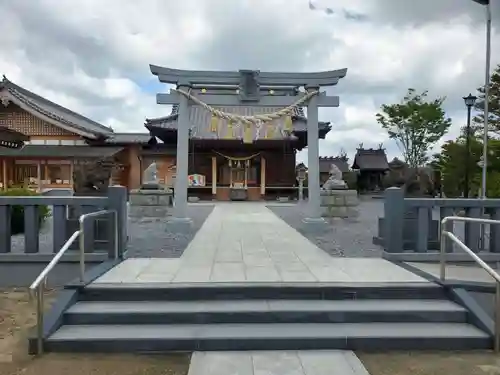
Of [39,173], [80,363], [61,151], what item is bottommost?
[80,363]

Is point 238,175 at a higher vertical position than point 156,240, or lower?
higher

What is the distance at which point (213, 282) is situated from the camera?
4.60 metres

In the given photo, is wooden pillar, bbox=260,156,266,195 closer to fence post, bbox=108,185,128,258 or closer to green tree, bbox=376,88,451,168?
green tree, bbox=376,88,451,168

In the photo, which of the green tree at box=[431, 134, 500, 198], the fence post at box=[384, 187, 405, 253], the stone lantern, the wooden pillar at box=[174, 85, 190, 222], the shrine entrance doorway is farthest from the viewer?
the shrine entrance doorway

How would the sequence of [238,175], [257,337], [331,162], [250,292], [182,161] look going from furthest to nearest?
[331,162], [238,175], [182,161], [250,292], [257,337]

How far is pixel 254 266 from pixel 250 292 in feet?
3.69

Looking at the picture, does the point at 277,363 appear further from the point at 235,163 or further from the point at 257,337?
the point at 235,163

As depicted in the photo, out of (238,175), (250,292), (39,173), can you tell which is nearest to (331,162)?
(238,175)

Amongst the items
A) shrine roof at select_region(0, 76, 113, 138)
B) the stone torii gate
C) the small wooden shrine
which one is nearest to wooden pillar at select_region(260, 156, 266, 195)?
shrine roof at select_region(0, 76, 113, 138)

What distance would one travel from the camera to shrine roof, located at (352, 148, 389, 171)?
105ft

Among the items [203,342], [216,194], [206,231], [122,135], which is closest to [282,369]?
[203,342]

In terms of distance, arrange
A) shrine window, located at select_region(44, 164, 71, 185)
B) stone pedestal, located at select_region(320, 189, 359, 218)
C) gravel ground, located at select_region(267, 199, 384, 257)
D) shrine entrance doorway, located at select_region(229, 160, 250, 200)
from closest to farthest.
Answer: gravel ground, located at select_region(267, 199, 384, 257) < stone pedestal, located at select_region(320, 189, 359, 218) < shrine window, located at select_region(44, 164, 71, 185) < shrine entrance doorway, located at select_region(229, 160, 250, 200)

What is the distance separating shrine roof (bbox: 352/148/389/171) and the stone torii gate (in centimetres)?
2324

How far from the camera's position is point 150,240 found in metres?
7.98
